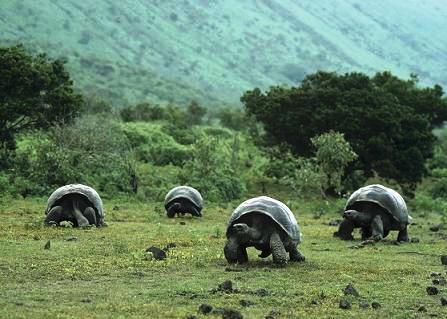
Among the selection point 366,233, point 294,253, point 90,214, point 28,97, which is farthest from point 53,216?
point 28,97

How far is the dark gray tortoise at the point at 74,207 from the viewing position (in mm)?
19516

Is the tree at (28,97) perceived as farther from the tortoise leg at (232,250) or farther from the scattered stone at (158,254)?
the tortoise leg at (232,250)

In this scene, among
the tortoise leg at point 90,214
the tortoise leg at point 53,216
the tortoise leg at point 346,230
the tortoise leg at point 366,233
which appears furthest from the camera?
the tortoise leg at point 90,214

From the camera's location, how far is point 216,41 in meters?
138

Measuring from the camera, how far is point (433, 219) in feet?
94.7

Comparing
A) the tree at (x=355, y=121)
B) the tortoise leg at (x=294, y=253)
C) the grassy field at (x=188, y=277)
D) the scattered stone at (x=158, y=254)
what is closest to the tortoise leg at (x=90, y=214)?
the grassy field at (x=188, y=277)

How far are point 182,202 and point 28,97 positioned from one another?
1126 centimetres

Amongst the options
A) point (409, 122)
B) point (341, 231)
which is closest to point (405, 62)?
point (409, 122)

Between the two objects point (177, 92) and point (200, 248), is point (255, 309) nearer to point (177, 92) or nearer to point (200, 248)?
point (200, 248)

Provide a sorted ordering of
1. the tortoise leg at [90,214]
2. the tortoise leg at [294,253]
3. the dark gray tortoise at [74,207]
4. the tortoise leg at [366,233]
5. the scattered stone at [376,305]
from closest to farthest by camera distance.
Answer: the scattered stone at [376,305] → the tortoise leg at [294,253] → the tortoise leg at [366,233] → the dark gray tortoise at [74,207] → the tortoise leg at [90,214]

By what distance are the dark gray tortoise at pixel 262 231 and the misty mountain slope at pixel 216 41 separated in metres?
72.0

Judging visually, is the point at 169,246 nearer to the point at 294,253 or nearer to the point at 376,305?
the point at 294,253

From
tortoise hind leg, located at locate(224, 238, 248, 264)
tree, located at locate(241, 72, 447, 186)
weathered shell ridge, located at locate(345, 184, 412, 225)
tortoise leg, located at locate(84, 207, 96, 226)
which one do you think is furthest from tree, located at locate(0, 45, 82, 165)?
tortoise hind leg, located at locate(224, 238, 248, 264)

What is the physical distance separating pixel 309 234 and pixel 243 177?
2023 centimetres
